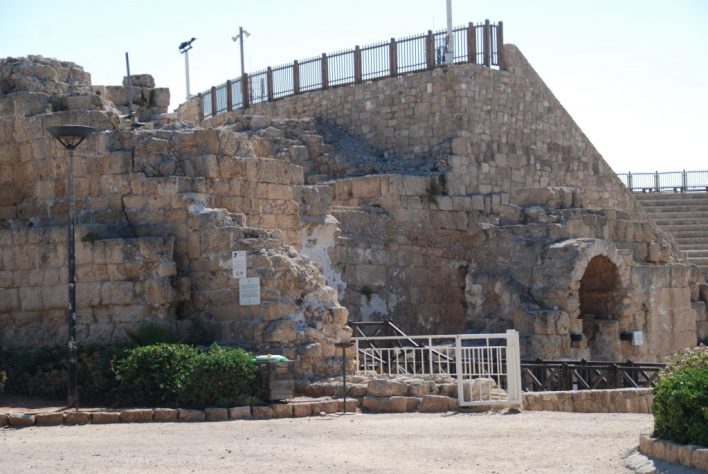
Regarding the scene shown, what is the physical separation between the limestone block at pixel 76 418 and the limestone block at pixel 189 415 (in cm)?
114

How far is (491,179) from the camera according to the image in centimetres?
3025

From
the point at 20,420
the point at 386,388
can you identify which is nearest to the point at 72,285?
the point at 20,420

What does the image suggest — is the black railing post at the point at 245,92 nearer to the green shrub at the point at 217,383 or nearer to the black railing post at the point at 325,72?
the black railing post at the point at 325,72

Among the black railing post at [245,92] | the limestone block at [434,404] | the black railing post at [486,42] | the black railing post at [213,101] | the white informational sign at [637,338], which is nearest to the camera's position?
the limestone block at [434,404]

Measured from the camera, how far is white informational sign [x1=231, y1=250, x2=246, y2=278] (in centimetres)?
1781

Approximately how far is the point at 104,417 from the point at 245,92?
21.2 m

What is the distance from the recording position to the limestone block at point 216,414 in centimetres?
1560

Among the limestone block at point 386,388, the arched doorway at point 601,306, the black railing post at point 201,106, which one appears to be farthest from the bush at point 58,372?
the black railing post at point 201,106

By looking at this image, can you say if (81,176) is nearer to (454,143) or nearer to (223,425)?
(223,425)

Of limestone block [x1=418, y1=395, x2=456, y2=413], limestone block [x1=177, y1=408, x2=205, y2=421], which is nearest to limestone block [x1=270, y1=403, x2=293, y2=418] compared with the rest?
limestone block [x1=177, y1=408, x2=205, y2=421]

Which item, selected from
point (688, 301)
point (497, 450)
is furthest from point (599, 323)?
point (497, 450)

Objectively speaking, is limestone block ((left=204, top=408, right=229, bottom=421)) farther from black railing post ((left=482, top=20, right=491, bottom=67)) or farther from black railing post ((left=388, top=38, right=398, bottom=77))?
black railing post ((left=482, top=20, right=491, bottom=67))

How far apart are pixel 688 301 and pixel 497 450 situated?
16.3 metres

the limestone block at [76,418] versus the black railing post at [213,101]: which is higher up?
the black railing post at [213,101]
